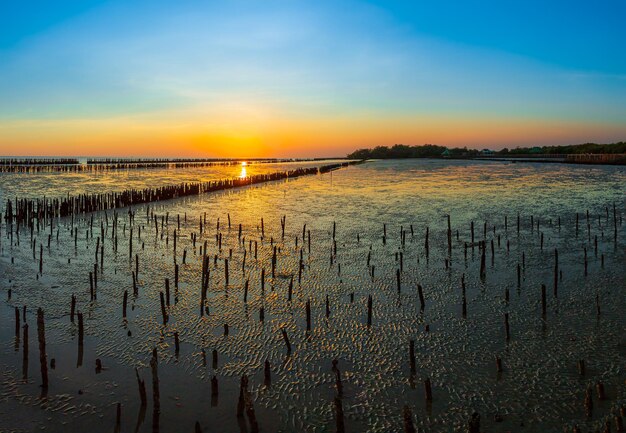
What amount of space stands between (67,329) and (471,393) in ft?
25.2

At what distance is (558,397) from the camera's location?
21.6 feet

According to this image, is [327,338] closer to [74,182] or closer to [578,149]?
[74,182]

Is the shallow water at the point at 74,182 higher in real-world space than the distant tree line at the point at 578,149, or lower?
lower

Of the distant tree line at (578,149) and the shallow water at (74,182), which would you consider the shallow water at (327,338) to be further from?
the distant tree line at (578,149)

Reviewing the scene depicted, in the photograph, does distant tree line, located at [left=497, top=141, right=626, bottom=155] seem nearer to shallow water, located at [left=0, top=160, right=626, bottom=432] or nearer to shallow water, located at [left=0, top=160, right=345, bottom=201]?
shallow water, located at [left=0, top=160, right=345, bottom=201]

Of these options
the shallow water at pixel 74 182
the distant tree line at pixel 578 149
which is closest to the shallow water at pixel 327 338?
the shallow water at pixel 74 182

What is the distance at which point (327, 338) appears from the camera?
8617 mm

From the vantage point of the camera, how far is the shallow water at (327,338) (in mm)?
6273

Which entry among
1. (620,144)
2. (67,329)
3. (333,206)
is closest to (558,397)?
(67,329)

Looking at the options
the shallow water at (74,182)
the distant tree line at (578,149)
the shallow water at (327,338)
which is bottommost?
the shallow water at (327,338)

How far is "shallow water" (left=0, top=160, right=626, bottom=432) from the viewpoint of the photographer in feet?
20.6

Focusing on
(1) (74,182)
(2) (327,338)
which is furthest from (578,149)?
(2) (327,338)

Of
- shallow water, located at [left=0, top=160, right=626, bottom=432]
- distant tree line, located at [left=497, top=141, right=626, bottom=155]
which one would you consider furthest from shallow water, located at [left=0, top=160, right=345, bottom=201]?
distant tree line, located at [left=497, top=141, right=626, bottom=155]

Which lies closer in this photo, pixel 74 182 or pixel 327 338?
pixel 327 338
